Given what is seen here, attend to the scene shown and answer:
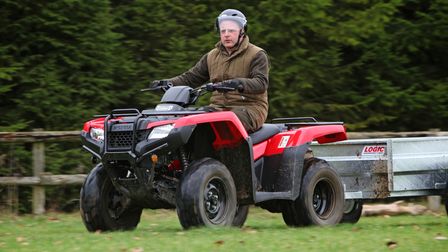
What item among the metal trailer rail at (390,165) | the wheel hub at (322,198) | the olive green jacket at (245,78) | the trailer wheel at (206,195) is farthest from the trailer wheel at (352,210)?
the trailer wheel at (206,195)

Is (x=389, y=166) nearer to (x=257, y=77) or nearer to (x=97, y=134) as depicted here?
(x=257, y=77)

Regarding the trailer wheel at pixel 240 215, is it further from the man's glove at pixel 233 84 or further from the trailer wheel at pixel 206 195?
the man's glove at pixel 233 84

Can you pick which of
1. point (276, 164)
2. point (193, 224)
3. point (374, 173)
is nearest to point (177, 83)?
point (276, 164)

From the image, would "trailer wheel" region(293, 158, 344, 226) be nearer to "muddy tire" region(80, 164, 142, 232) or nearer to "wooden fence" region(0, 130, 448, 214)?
"muddy tire" region(80, 164, 142, 232)

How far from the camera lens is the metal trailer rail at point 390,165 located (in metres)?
11.5

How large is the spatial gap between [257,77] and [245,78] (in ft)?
0.45

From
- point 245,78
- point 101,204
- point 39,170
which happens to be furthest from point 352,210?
point 39,170

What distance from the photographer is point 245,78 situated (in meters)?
9.68

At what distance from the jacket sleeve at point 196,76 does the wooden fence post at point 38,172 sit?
3876 mm

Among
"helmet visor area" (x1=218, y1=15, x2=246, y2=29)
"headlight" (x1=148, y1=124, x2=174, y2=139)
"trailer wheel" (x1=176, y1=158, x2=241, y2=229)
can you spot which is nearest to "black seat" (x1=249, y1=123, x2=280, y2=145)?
"trailer wheel" (x1=176, y1=158, x2=241, y2=229)

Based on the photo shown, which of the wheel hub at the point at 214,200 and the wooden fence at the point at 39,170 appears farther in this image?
the wooden fence at the point at 39,170

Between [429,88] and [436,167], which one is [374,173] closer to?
[436,167]

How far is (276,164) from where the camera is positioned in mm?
10156

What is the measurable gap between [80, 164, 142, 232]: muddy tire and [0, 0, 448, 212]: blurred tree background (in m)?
4.99
